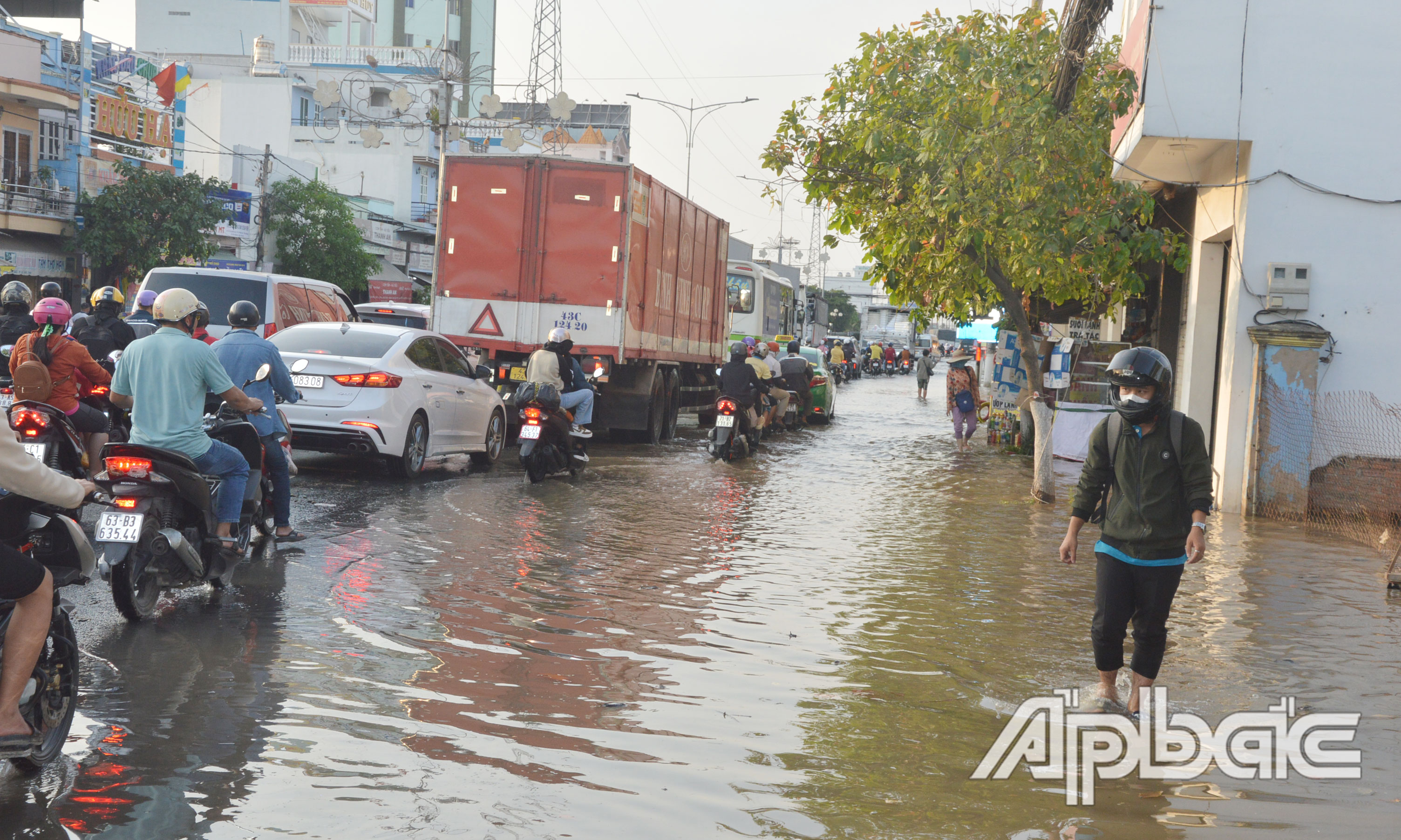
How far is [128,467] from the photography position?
6.65 metres

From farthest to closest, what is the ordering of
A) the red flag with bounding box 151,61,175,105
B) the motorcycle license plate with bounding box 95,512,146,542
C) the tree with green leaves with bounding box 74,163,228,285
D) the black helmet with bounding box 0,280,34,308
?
the red flag with bounding box 151,61,175,105 < the tree with green leaves with bounding box 74,163,228,285 < the black helmet with bounding box 0,280,34,308 < the motorcycle license plate with bounding box 95,512,146,542

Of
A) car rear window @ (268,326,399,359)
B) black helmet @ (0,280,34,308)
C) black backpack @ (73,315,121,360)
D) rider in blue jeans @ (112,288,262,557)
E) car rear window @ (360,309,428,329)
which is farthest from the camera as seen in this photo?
car rear window @ (360,309,428,329)

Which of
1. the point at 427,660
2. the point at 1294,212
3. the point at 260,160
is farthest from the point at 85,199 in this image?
the point at 427,660

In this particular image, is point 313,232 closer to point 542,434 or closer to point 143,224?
point 143,224

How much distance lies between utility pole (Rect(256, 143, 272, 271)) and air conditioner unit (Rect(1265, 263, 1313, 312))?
3570cm

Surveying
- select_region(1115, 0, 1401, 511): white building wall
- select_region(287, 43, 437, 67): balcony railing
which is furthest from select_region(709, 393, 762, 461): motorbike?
select_region(287, 43, 437, 67): balcony railing

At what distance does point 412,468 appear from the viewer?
528 inches

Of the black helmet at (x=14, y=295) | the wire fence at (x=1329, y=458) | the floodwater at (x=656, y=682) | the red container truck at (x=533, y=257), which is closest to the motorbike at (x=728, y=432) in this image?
the red container truck at (x=533, y=257)

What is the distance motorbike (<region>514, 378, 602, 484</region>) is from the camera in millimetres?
13867

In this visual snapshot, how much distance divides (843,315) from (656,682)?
4920 inches

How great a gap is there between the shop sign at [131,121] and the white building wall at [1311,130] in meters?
32.9

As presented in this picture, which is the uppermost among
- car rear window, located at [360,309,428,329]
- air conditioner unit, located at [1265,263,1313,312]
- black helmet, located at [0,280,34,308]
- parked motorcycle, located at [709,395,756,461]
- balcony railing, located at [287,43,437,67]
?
balcony railing, located at [287,43,437,67]

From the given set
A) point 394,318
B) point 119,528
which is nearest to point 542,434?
point 119,528

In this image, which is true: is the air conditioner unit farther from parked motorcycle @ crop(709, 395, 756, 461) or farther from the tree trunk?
parked motorcycle @ crop(709, 395, 756, 461)
